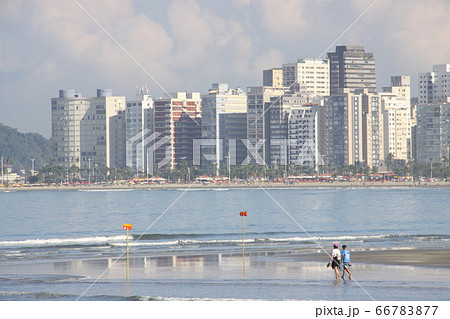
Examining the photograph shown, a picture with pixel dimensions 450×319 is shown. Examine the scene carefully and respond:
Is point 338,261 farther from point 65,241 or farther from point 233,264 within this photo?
point 65,241

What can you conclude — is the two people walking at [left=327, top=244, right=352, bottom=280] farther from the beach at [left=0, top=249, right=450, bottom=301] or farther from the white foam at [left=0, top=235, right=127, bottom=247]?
the white foam at [left=0, top=235, right=127, bottom=247]

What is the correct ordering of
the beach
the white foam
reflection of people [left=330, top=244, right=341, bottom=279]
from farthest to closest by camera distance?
the white foam < reflection of people [left=330, top=244, right=341, bottom=279] < the beach

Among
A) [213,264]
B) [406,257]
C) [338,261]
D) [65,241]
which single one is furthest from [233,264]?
[65,241]

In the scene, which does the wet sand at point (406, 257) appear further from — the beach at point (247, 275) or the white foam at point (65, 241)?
the white foam at point (65, 241)

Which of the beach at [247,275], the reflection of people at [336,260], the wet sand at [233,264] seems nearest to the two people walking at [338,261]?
the reflection of people at [336,260]

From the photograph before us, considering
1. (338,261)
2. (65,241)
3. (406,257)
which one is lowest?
(65,241)

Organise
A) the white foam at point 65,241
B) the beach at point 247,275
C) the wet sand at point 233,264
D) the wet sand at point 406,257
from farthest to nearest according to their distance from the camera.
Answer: the white foam at point 65,241, the wet sand at point 406,257, the wet sand at point 233,264, the beach at point 247,275

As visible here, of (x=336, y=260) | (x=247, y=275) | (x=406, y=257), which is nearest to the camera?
(x=336, y=260)

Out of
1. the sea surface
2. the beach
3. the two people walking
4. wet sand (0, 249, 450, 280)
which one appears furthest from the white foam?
the two people walking

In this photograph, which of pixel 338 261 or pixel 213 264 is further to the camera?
pixel 213 264

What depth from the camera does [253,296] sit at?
2409 centimetres

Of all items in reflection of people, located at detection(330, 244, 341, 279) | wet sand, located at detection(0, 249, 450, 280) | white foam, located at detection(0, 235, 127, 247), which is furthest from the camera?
white foam, located at detection(0, 235, 127, 247)
